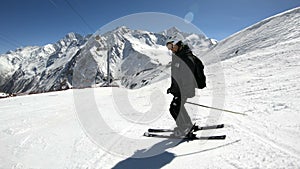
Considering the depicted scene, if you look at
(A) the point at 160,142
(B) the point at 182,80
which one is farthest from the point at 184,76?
(A) the point at 160,142

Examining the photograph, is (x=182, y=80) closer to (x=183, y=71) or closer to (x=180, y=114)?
(x=183, y=71)

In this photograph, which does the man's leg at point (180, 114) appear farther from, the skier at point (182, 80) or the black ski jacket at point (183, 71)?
the black ski jacket at point (183, 71)

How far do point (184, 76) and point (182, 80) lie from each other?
95mm

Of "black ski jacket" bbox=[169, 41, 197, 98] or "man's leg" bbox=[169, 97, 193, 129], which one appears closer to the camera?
"black ski jacket" bbox=[169, 41, 197, 98]

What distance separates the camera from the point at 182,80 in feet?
14.6

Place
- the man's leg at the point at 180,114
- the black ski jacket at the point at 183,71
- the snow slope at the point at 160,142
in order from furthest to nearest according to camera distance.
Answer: the man's leg at the point at 180,114
the black ski jacket at the point at 183,71
the snow slope at the point at 160,142

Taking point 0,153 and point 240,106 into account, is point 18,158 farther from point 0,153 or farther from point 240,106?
point 240,106

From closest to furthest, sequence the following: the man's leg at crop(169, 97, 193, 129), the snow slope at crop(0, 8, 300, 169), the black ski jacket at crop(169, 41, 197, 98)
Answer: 1. the snow slope at crop(0, 8, 300, 169)
2. the black ski jacket at crop(169, 41, 197, 98)
3. the man's leg at crop(169, 97, 193, 129)

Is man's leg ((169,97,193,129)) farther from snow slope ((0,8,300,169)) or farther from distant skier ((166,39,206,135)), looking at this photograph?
snow slope ((0,8,300,169))

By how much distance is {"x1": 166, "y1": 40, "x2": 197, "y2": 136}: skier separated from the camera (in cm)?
441

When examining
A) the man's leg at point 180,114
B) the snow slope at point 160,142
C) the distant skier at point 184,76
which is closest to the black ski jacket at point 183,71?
the distant skier at point 184,76

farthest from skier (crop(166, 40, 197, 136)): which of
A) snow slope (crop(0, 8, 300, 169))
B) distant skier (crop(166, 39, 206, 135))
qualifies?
snow slope (crop(0, 8, 300, 169))

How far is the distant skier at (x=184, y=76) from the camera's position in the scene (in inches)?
174

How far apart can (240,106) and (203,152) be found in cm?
338
